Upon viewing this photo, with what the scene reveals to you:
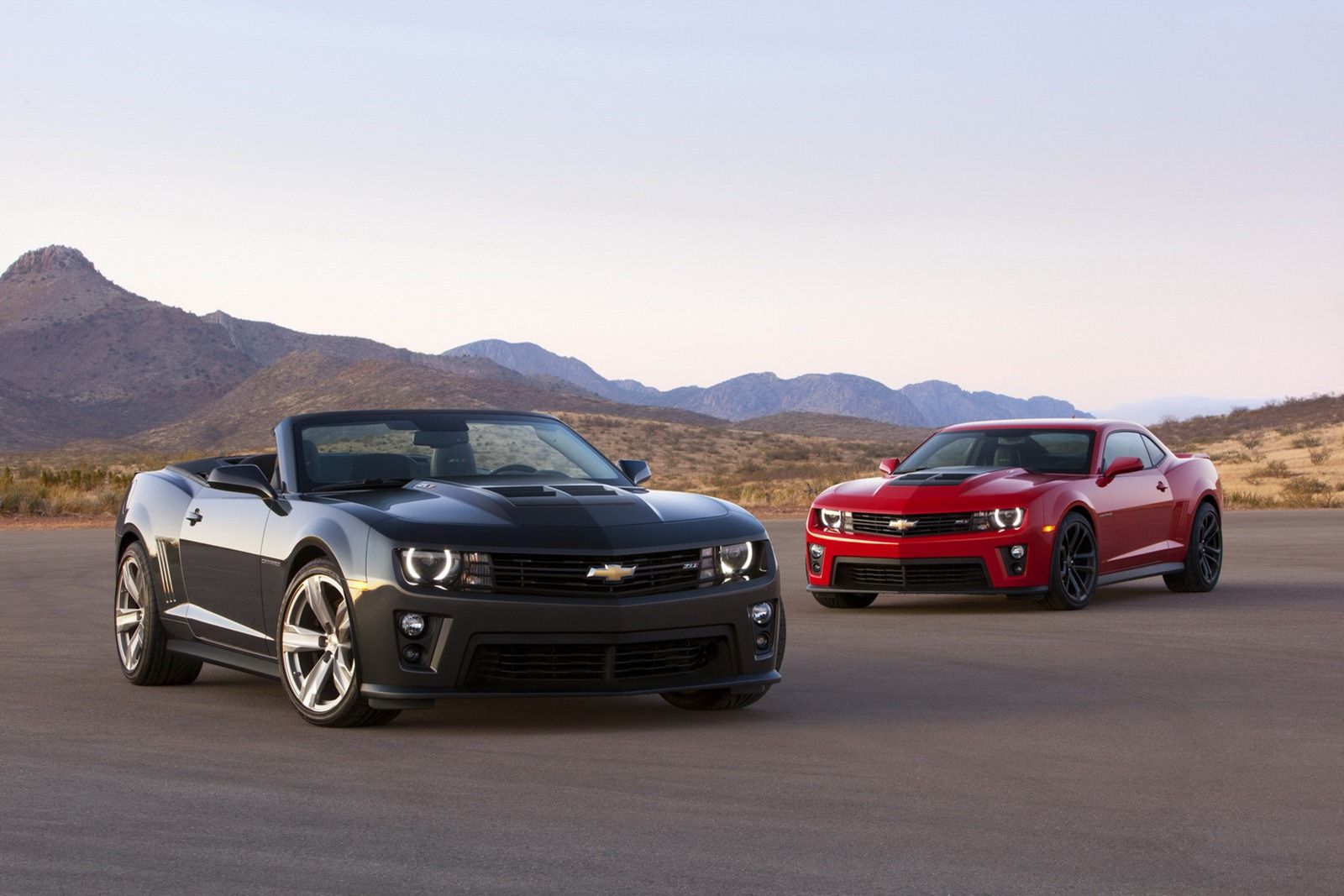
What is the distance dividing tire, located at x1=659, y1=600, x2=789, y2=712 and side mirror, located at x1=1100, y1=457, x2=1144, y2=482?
6.87 metres

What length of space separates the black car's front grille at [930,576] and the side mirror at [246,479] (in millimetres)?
6400

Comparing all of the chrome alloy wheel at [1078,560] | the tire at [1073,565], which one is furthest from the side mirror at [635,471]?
the chrome alloy wheel at [1078,560]

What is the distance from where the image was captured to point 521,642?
7953 millimetres

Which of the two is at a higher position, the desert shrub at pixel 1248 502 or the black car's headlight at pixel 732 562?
the black car's headlight at pixel 732 562

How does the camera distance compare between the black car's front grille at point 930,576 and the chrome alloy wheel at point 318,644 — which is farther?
the black car's front grille at point 930,576

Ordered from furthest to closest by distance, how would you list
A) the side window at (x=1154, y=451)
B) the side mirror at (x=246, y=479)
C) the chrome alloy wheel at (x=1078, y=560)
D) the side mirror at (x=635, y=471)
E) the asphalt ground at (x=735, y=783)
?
the side window at (x=1154, y=451)
the chrome alloy wheel at (x=1078, y=560)
the side mirror at (x=635, y=471)
the side mirror at (x=246, y=479)
the asphalt ground at (x=735, y=783)

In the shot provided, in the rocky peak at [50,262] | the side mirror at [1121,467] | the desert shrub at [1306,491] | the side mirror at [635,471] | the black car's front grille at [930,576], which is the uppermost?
the rocky peak at [50,262]

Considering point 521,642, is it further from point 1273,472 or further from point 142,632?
point 1273,472

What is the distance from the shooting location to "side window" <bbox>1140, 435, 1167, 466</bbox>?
644 inches

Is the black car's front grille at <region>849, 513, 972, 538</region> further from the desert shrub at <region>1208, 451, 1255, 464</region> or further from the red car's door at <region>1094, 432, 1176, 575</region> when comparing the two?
the desert shrub at <region>1208, 451, 1255, 464</region>

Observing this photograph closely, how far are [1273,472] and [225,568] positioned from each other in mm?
41832

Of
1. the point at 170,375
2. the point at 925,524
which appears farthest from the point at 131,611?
the point at 170,375

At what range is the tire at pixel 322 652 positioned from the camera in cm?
824

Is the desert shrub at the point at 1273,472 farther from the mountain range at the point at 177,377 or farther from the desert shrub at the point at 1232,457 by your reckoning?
the mountain range at the point at 177,377
